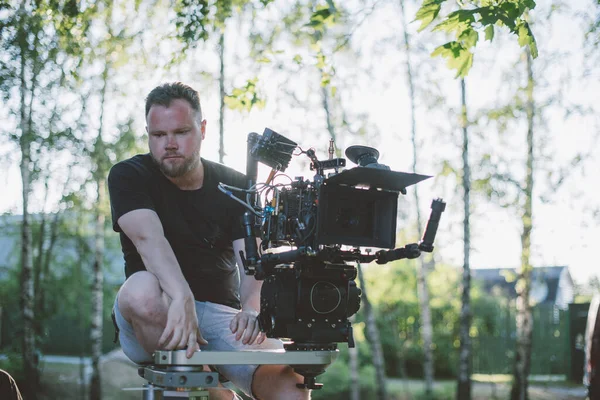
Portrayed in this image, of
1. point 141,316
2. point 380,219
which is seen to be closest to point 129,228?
point 141,316

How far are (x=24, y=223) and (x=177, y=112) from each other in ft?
33.9

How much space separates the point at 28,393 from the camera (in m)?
11.1

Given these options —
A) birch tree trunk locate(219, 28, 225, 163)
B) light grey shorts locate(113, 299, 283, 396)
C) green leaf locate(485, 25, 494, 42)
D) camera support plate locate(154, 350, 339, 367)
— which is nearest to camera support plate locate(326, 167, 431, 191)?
camera support plate locate(154, 350, 339, 367)

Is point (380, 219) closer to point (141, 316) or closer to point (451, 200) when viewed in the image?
point (141, 316)

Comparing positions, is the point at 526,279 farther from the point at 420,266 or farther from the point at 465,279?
the point at 420,266

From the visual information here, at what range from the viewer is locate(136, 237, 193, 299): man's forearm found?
2.33 metres

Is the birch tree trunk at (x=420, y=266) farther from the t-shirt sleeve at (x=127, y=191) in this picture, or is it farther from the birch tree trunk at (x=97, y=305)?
the t-shirt sleeve at (x=127, y=191)

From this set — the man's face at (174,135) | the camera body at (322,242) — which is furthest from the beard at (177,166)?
the camera body at (322,242)

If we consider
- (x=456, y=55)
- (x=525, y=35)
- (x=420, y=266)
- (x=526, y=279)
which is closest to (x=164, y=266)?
(x=456, y=55)

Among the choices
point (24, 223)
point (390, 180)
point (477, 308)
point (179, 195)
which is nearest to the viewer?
point (390, 180)

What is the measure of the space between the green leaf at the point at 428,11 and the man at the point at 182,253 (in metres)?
1.10

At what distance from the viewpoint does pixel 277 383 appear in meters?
2.54

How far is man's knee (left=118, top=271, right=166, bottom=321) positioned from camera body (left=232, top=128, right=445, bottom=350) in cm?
36

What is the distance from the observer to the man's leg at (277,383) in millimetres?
2506
